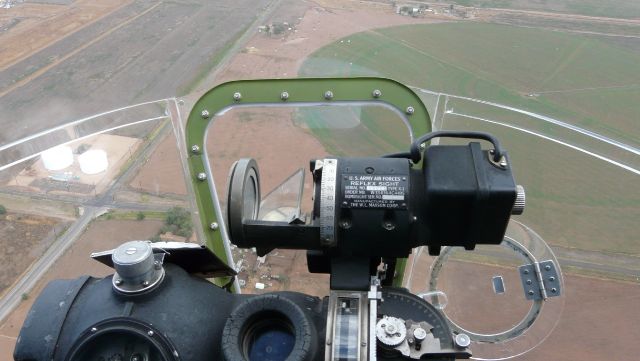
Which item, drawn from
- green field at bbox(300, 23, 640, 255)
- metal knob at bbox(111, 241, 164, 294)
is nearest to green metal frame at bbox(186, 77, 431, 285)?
metal knob at bbox(111, 241, 164, 294)

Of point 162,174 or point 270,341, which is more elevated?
point 270,341

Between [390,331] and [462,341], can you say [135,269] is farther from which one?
[462,341]

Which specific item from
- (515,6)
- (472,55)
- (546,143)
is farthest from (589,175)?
(515,6)

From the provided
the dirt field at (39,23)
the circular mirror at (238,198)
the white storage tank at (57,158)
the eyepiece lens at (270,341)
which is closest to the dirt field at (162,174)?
the white storage tank at (57,158)

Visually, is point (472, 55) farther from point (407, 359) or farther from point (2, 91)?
point (407, 359)

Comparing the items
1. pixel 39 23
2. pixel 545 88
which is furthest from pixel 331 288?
pixel 39 23

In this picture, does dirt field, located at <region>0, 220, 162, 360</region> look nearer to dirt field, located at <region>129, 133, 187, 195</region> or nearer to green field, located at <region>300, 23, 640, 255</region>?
dirt field, located at <region>129, 133, 187, 195</region>
